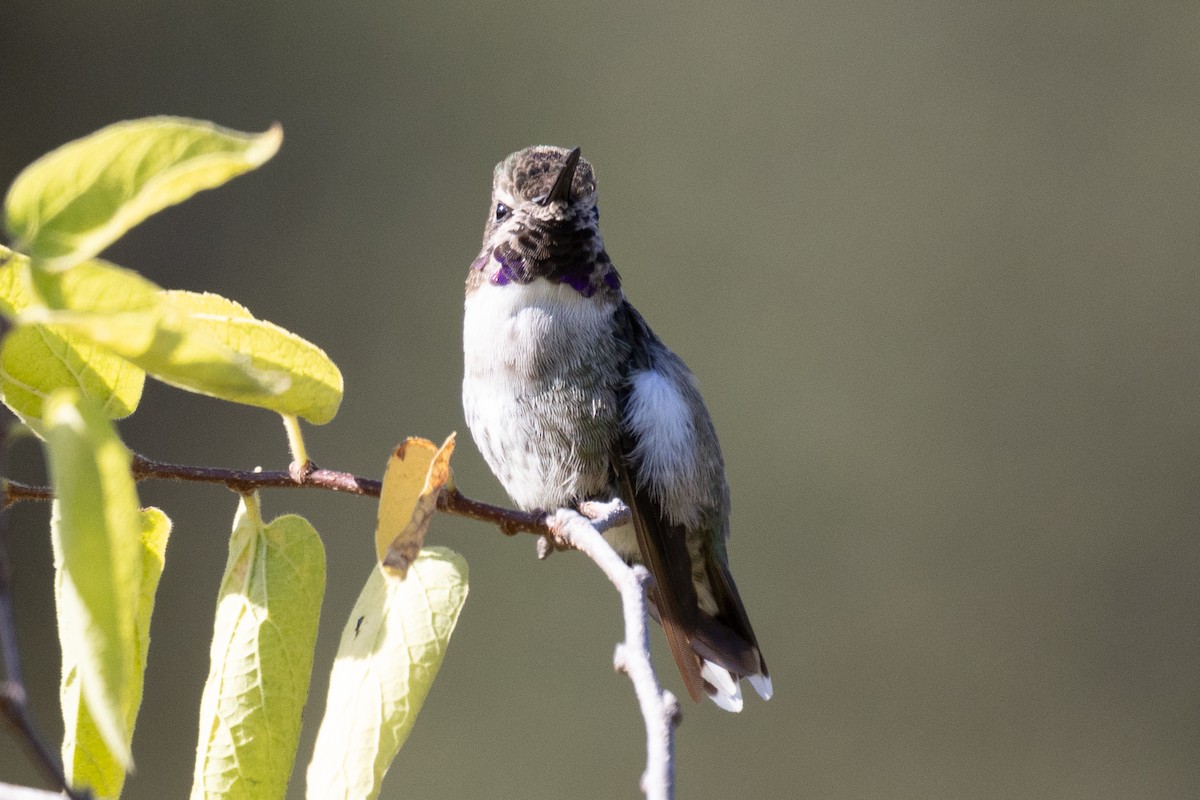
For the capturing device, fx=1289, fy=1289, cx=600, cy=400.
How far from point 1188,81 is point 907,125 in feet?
5.43

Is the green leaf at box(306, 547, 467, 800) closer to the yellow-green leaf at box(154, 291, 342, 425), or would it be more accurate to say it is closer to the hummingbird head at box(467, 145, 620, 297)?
the yellow-green leaf at box(154, 291, 342, 425)

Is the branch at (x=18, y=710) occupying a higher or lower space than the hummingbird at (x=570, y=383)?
higher

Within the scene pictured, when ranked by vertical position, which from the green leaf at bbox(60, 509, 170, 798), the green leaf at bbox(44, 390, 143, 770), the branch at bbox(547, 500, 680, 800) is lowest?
the green leaf at bbox(60, 509, 170, 798)

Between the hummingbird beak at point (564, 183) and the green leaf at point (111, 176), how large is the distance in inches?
56.5

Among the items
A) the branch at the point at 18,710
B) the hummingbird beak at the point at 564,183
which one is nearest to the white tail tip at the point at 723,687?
the hummingbird beak at the point at 564,183

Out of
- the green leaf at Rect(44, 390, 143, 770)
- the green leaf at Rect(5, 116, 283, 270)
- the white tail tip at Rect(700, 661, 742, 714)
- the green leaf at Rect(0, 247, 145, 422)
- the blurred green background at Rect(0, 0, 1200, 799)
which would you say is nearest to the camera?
the green leaf at Rect(44, 390, 143, 770)

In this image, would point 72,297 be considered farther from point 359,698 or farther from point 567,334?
point 567,334

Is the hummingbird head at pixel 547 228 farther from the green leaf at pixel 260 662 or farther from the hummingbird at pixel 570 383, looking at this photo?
the green leaf at pixel 260 662

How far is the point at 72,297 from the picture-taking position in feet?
2.45

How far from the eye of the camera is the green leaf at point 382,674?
102 centimetres

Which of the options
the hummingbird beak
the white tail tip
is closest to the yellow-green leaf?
the hummingbird beak

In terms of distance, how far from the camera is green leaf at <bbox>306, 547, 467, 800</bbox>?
3.34 feet

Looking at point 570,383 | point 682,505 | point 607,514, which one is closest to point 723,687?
point 682,505

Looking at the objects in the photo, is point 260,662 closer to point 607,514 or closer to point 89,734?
point 89,734
